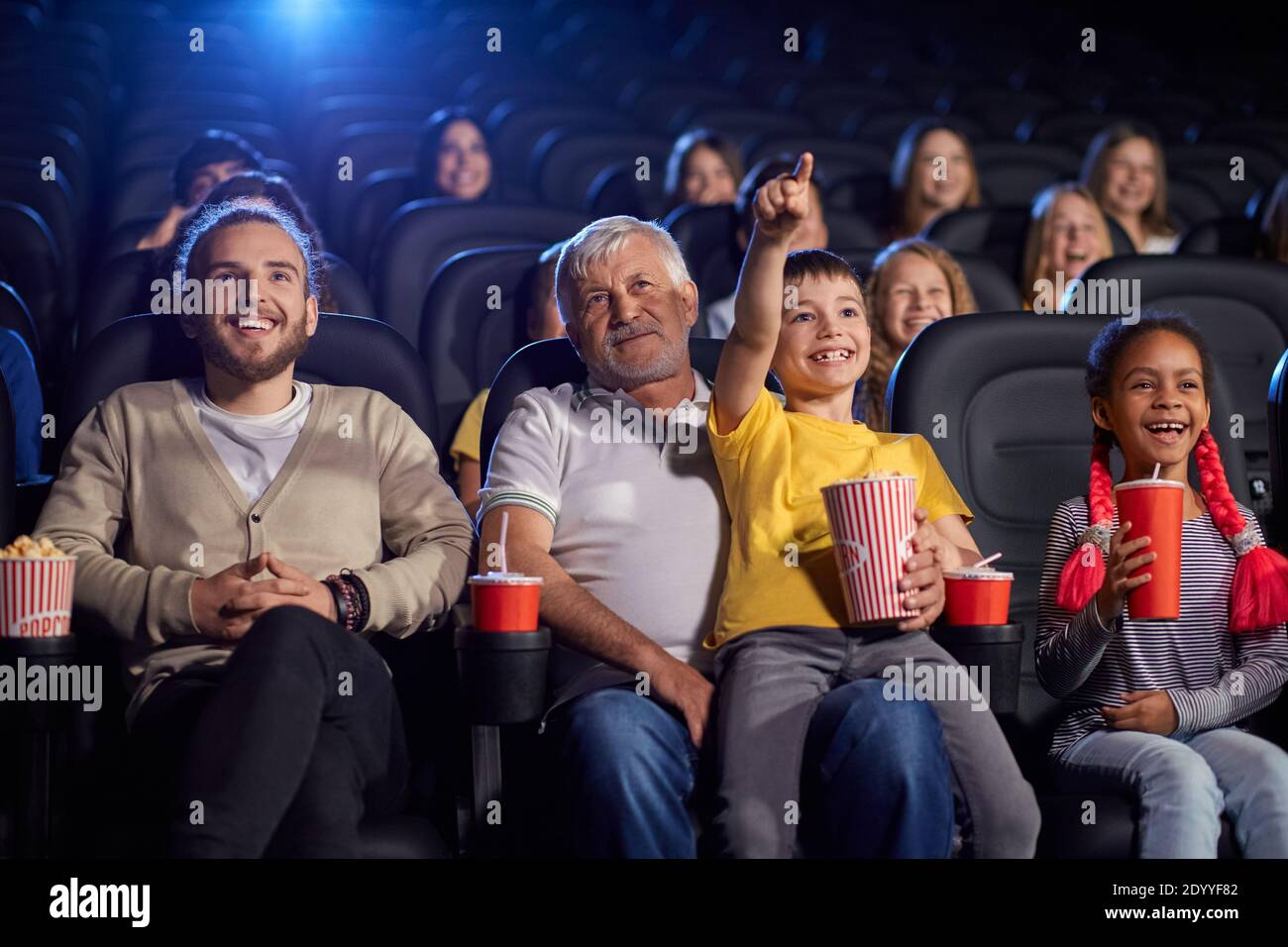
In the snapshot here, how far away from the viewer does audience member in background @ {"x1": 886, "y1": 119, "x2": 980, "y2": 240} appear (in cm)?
404

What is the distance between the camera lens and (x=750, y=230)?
3135mm

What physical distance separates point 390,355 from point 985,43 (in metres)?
5.98

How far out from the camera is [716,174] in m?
4.06

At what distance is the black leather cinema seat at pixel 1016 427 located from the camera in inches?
81.1

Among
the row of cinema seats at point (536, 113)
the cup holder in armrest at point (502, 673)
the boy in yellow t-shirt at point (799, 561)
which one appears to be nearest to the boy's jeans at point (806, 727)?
the boy in yellow t-shirt at point (799, 561)

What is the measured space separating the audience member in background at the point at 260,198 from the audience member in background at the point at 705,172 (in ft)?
4.99

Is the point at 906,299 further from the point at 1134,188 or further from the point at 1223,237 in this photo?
the point at 1134,188

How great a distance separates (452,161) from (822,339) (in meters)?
2.46

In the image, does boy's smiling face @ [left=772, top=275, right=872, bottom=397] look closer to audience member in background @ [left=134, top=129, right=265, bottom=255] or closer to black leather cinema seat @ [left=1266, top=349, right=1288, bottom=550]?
black leather cinema seat @ [left=1266, top=349, right=1288, bottom=550]

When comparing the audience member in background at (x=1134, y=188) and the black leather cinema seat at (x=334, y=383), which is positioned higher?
the audience member in background at (x=1134, y=188)

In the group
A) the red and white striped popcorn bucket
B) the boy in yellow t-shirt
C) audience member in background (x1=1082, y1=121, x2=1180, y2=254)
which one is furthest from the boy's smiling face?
audience member in background (x1=1082, y1=121, x2=1180, y2=254)

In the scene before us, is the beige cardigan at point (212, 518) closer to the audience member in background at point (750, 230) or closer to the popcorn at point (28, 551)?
the popcorn at point (28, 551)
